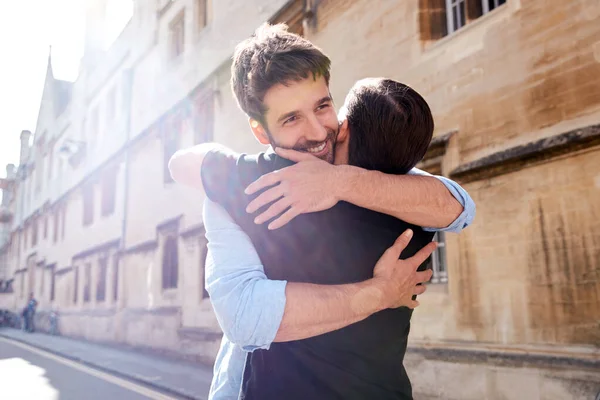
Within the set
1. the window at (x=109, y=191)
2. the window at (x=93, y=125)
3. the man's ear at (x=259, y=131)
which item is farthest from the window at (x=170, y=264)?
the man's ear at (x=259, y=131)

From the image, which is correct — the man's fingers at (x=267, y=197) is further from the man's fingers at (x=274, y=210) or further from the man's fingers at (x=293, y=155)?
the man's fingers at (x=293, y=155)

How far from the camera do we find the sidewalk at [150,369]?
27.4 ft

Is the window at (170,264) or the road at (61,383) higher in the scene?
the window at (170,264)

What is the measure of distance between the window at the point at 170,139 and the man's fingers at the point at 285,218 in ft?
44.0

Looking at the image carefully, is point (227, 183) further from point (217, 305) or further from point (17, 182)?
point (17, 182)

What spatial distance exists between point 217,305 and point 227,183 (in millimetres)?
344

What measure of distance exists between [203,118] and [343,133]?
12.2 metres

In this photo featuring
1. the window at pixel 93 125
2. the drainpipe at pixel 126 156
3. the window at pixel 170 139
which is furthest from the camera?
the window at pixel 93 125

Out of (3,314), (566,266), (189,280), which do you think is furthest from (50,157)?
(566,266)

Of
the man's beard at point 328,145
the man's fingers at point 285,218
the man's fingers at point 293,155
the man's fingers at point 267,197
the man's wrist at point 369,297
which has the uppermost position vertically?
the man's beard at point 328,145

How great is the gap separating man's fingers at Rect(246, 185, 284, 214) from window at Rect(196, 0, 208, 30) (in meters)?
13.9

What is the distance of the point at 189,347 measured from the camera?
12.0 m

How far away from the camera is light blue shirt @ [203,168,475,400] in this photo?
1.30 m

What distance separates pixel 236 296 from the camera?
1.35 m
